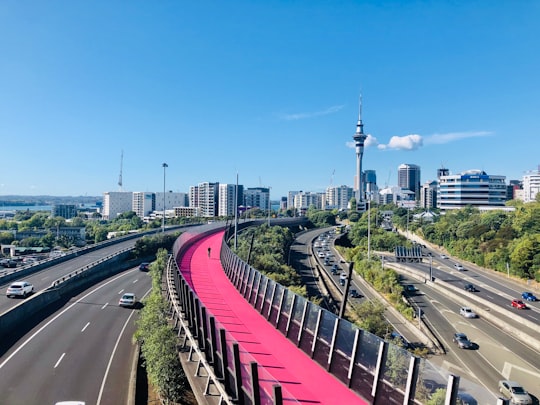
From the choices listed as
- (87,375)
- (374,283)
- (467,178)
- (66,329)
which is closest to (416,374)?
(87,375)

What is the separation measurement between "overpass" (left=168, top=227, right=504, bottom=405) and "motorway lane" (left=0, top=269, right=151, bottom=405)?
16.1 feet

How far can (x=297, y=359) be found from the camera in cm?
1287

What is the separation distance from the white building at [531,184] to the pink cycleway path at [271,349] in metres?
198

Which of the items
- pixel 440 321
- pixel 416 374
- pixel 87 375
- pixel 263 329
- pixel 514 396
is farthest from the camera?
pixel 440 321

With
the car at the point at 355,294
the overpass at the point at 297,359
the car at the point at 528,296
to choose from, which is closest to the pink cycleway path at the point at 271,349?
the overpass at the point at 297,359

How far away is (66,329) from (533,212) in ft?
268

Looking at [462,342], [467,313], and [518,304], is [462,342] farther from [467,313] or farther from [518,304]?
[518,304]

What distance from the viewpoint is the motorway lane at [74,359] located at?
17.7 m

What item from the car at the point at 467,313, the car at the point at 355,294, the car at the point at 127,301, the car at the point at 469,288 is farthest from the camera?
the car at the point at 469,288

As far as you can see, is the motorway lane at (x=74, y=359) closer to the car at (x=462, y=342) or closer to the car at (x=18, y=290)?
the car at (x=18, y=290)

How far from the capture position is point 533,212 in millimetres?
76375

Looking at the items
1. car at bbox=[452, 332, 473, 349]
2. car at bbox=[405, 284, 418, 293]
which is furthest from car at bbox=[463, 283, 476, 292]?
car at bbox=[452, 332, 473, 349]

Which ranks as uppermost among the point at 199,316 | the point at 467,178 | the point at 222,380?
the point at 467,178

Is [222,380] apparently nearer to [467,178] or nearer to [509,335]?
[509,335]
